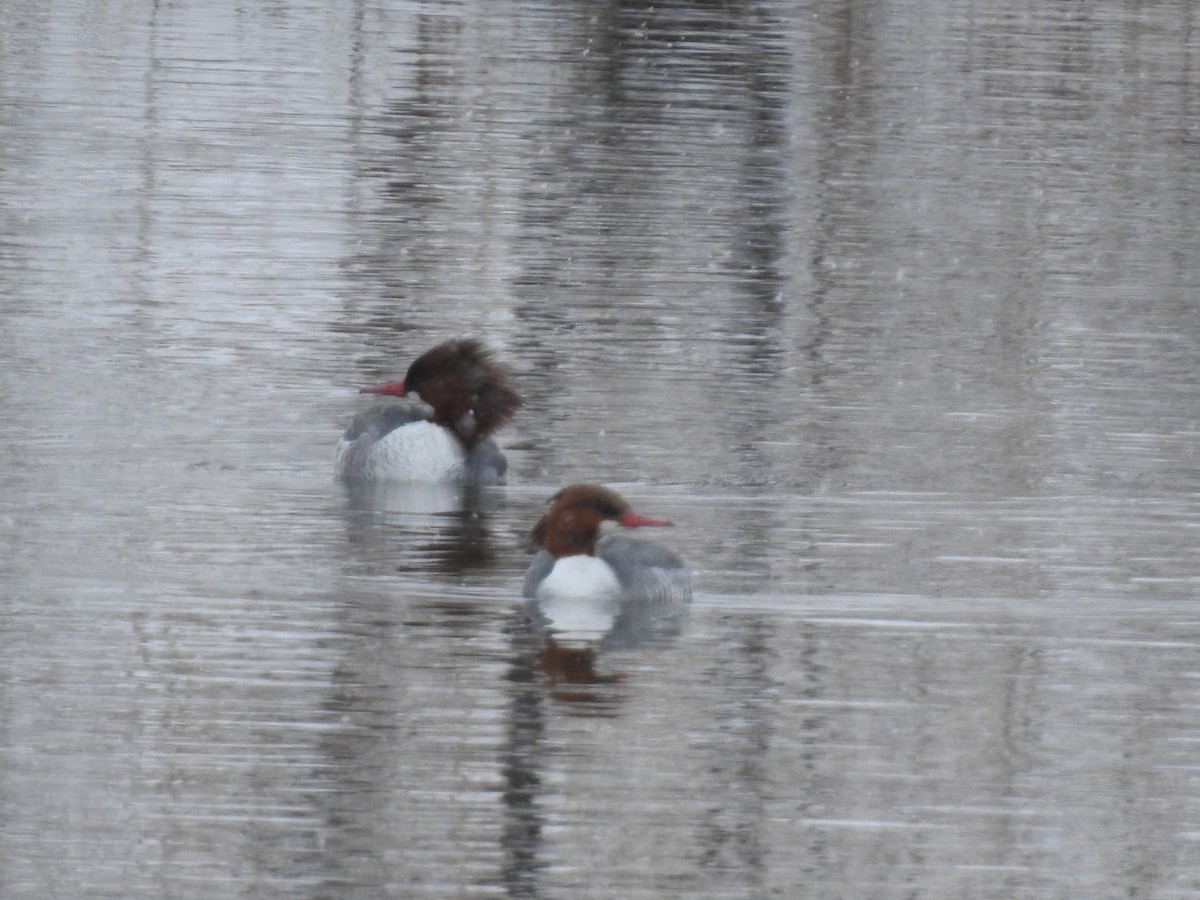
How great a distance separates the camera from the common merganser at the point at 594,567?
10.7m

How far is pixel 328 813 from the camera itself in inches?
317

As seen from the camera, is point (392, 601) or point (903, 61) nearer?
point (392, 601)

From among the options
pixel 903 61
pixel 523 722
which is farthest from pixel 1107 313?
pixel 903 61

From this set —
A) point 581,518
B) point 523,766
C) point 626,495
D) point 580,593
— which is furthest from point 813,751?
point 626,495

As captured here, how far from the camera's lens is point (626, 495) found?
1259cm

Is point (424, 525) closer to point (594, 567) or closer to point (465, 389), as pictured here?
point (465, 389)

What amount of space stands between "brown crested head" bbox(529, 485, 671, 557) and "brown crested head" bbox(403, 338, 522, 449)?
233 cm

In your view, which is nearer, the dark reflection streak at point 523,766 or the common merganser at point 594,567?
A: the dark reflection streak at point 523,766

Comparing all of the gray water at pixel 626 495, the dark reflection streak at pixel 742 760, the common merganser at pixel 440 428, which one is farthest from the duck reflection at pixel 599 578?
the common merganser at pixel 440 428

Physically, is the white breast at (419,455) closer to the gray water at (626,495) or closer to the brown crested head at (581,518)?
the gray water at (626,495)

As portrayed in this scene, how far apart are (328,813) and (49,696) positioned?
1.70 m

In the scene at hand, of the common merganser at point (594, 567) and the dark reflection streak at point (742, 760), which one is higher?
the common merganser at point (594, 567)

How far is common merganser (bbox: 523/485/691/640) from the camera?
1074 cm

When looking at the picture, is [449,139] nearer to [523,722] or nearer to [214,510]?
[214,510]
